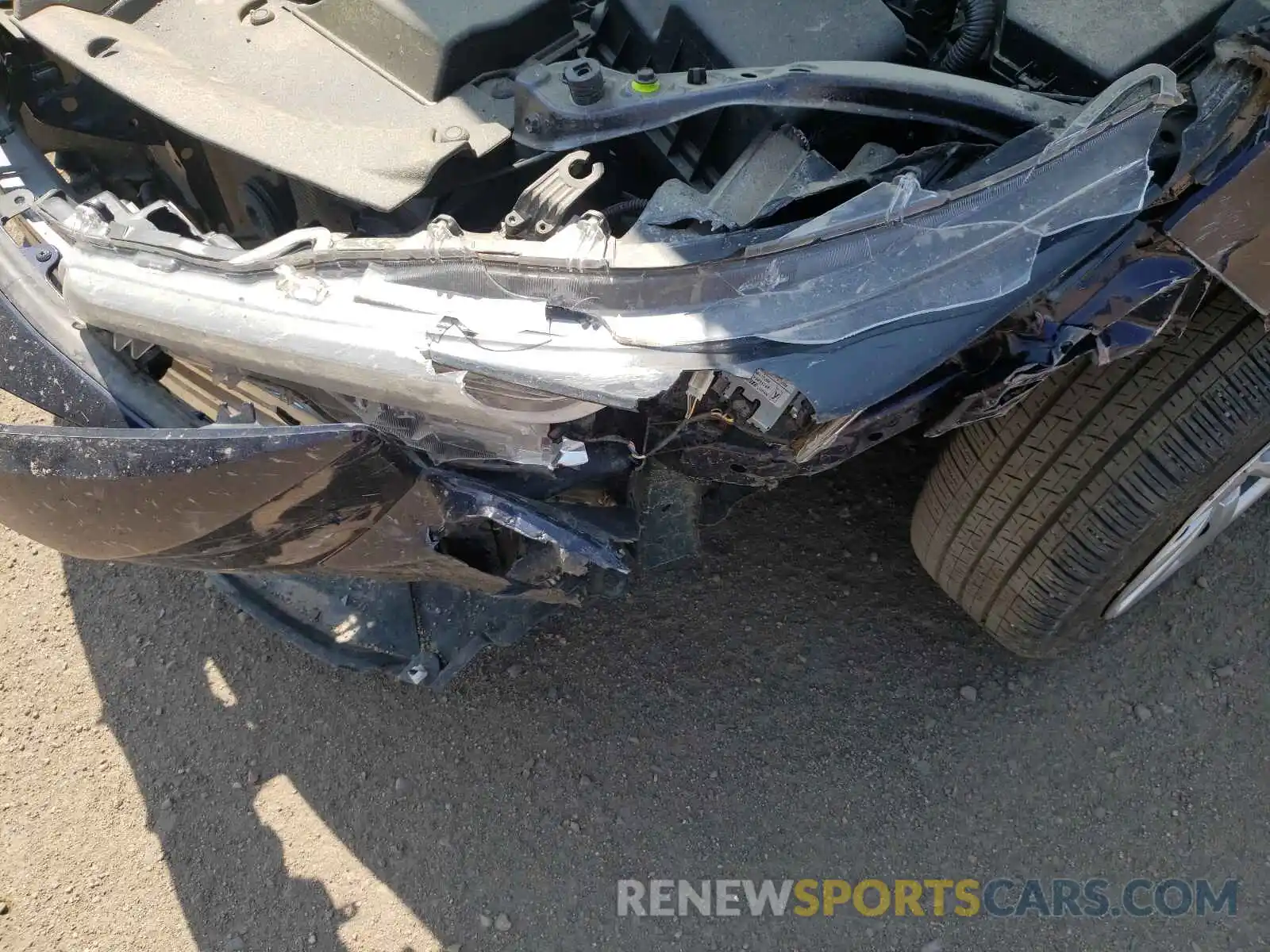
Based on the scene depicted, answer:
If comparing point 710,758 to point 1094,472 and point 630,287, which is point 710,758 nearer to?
point 1094,472

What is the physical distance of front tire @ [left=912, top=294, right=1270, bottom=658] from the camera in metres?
1.80

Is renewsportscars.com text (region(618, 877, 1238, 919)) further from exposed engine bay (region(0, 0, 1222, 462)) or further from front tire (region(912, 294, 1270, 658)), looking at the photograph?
exposed engine bay (region(0, 0, 1222, 462))

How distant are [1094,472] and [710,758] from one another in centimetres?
101

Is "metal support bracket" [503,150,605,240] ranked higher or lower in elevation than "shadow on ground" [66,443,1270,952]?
higher

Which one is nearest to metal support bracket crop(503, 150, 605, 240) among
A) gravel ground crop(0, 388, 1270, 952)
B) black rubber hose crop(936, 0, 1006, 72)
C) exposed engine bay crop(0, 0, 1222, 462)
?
exposed engine bay crop(0, 0, 1222, 462)

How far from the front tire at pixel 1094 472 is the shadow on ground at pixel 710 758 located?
0.29 metres

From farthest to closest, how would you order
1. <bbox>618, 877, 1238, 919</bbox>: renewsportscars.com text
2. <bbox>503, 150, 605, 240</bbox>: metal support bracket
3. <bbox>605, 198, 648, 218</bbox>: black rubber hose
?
<bbox>618, 877, 1238, 919</bbox>: renewsportscars.com text, <bbox>605, 198, 648, 218</bbox>: black rubber hose, <bbox>503, 150, 605, 240</bbox>: metal support bracket

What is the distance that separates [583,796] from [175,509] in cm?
111

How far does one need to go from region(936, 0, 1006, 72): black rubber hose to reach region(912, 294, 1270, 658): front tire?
0.61m

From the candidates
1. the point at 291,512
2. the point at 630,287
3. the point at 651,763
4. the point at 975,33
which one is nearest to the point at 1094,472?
the point at 975,33

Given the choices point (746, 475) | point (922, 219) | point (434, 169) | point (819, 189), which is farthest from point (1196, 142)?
point (434, 169)

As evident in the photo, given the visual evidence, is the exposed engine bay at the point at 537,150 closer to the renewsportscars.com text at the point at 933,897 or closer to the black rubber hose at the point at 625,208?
the black rubber hose at the point at 625,208

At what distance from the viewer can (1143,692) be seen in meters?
2.30

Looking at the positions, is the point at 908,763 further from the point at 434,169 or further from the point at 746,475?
the point at 434,169
